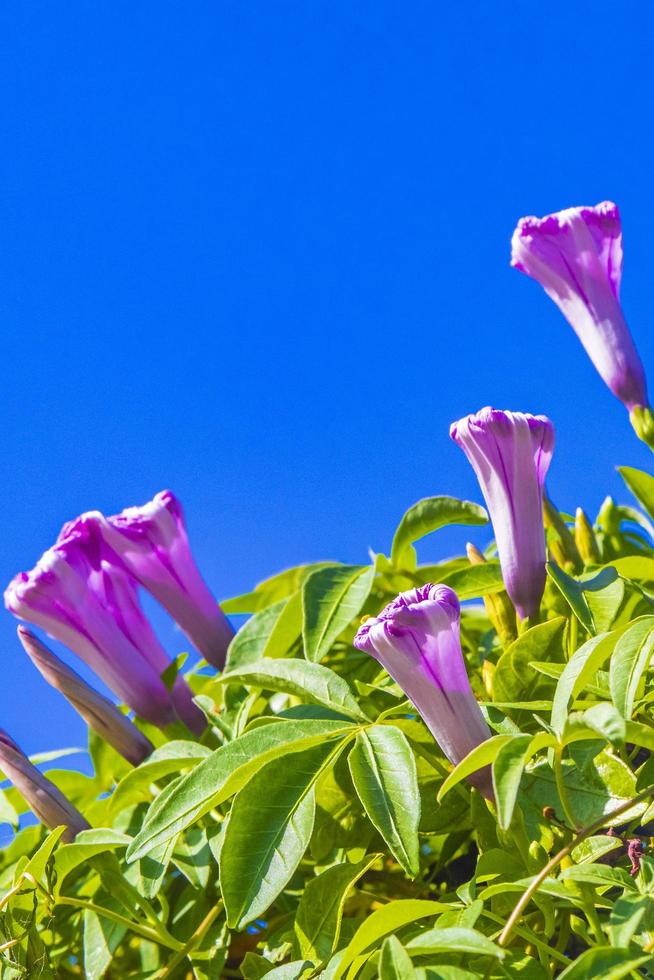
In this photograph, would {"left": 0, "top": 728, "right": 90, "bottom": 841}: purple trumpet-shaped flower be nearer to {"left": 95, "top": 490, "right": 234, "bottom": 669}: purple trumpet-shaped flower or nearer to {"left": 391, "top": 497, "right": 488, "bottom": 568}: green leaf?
{"left": 95, "top": 490, "right": 234, "bottom": 669}: purple trumpet-shaped flower

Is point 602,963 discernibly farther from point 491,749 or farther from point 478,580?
point 478,580

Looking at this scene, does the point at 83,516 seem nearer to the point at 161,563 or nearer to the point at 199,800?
Result: the point at 161,563

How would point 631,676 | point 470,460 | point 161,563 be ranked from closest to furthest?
point 631,676, point 470,460, point 161,563

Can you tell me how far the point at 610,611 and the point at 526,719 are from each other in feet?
0.36

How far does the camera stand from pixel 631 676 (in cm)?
66

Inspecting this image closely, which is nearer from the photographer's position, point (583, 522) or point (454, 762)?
point (454, 762)

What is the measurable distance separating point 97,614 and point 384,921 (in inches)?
23.4

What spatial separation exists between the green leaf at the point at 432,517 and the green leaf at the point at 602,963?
1.95ft

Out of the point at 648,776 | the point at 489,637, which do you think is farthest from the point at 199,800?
the point at 489,637

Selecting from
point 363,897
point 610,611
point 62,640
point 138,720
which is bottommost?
point 363,897

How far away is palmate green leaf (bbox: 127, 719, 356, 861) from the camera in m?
0.75

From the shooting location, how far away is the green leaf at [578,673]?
0.64 metres

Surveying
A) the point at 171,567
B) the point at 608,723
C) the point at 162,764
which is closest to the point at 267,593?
the point at 171,567

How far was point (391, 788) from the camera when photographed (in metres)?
0.73
